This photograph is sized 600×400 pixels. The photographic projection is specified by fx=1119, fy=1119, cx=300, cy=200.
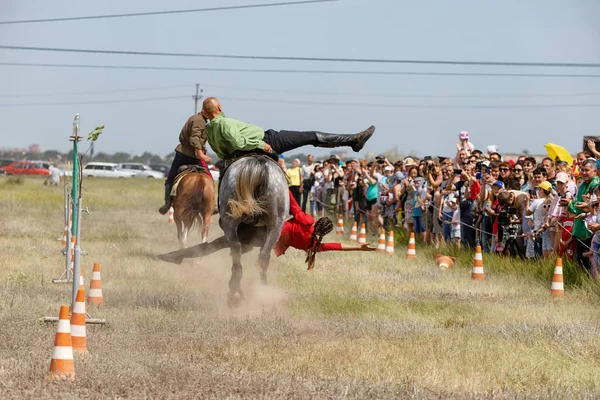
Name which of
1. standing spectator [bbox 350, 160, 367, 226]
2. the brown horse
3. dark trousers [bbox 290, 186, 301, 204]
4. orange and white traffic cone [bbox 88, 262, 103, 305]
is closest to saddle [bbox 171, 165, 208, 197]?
the brown horse

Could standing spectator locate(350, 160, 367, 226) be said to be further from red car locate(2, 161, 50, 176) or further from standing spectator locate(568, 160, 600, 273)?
red car locate(2, 161, 50, 176)

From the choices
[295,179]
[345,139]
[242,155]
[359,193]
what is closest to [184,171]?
[345,139]

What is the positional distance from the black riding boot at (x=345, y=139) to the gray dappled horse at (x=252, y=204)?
0.86 metres

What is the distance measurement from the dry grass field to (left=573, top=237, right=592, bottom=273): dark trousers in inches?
9.7

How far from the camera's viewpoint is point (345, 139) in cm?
1425

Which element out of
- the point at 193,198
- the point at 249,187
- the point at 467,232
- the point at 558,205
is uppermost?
the point at 249,187

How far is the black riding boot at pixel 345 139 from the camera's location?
1405 cm

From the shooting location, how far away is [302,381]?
28.1 ft

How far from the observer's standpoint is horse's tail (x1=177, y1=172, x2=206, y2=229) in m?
19.7

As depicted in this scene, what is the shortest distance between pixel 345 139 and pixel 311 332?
3722mm

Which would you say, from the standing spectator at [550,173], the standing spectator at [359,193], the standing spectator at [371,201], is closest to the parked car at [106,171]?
the standing spectator at [359,193]

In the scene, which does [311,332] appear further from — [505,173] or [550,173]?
[505,173]

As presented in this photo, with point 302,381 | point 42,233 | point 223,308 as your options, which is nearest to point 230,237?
point 223,308

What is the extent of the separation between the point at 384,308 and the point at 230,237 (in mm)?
2047
